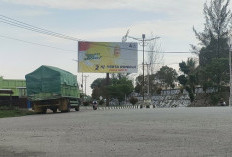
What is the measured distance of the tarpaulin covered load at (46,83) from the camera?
93.6 ft

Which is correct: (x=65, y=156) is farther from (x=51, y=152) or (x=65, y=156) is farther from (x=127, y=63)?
(x=127, y=63)

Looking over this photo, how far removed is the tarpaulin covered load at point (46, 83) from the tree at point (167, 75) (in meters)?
54.4

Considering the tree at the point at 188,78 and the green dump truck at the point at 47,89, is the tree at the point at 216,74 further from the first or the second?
the green dump truck at the point at 47,89

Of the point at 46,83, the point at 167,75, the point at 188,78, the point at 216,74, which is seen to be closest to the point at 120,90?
the point at 188,78

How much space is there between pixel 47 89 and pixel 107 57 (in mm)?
26255

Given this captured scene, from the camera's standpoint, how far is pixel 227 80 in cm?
6219

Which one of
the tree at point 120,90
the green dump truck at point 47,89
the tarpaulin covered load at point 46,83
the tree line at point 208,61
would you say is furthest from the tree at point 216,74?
the tarpaulin covered load at point 46,83

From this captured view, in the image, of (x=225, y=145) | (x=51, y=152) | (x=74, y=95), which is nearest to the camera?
(x=51, y=152)

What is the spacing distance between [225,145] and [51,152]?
3.43 metres

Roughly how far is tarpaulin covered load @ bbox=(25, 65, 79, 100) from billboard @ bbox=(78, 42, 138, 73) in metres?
24.1

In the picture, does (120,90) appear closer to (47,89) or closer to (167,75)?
(167,75)

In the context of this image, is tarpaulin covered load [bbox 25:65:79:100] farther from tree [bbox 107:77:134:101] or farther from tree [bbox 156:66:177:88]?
tree [bbox 156:66:177:88]

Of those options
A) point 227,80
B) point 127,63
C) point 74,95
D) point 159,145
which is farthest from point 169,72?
point 159,145

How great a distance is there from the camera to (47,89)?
28.8 metres
